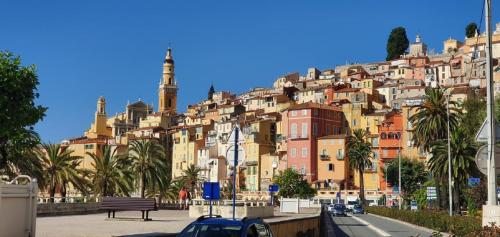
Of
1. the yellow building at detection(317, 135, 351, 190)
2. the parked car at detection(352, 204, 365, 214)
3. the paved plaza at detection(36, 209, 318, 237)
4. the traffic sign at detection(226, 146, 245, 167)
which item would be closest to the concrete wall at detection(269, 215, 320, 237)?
the paved plaza at detection(36, 209, 318, 237)

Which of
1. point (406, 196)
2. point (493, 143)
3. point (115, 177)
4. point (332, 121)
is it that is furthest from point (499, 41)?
point (493, 143)

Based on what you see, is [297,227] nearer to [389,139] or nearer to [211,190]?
[211,190]

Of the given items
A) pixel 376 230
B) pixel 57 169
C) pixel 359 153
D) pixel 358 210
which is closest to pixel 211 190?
pixel 376 230

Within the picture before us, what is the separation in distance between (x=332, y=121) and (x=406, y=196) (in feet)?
127

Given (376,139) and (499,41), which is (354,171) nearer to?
(376,139)

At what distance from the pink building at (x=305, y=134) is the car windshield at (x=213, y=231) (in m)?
119

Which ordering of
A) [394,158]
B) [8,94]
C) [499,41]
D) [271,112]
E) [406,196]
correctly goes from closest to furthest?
1. [8,94]
2. [406,196]
3. [394,158]
4. [271,112]
5. [499,41]

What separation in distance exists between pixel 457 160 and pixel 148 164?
92.1 feet

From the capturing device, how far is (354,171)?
425 ft

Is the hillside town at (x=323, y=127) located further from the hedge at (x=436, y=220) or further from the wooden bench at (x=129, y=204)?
the wooden bench at (x=129, y=204)

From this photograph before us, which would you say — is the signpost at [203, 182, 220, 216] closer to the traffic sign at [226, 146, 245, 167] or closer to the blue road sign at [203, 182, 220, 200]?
the blue road sign at [203, 182, 220, 200]

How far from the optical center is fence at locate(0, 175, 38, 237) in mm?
13688

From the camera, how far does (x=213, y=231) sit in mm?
12711

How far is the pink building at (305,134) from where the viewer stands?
132m
